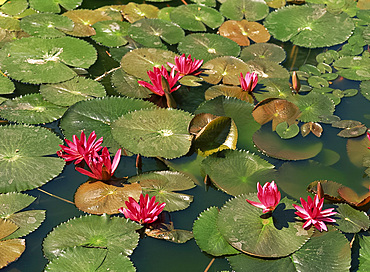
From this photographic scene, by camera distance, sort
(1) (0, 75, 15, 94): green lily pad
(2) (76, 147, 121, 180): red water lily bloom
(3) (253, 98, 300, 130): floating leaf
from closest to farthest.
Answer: (2) (76, 147, 121, 180): red water lily bloom, (3) (253, 98, 300, 130): floating leaf, (1) (0, 75, 15, 94): green lily pad

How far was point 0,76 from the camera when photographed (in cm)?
373

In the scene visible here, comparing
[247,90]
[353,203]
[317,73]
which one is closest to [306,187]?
[353,203]

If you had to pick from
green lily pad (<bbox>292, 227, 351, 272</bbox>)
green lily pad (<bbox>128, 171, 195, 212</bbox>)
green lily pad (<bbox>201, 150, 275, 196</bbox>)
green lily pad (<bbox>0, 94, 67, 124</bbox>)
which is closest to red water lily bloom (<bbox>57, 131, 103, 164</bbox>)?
green lily pad (<bbox>128, 171, 195, 212</bbox>)

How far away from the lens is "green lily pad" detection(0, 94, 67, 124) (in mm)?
3311

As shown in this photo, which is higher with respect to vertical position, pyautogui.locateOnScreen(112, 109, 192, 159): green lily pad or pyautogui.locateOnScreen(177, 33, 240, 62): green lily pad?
pyautogui.locateOnScreen(177, 33, 240, 62): green lily pad

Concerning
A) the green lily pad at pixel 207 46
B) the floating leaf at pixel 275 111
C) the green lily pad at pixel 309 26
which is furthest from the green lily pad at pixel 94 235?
the green lily pad at pixel 309 26

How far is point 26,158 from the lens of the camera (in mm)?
2961

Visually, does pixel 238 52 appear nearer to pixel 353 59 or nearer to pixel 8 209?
pixel 353 59

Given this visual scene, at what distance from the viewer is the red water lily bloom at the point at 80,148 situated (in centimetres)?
293

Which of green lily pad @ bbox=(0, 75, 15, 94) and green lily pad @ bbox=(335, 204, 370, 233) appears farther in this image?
green lily pad @ bbox=(0, 75, 15, 94)

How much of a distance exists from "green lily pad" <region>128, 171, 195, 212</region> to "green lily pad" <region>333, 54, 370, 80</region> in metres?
2.08

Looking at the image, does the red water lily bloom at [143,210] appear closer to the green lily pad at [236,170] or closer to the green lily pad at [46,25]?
the green lily pad at [236,170]

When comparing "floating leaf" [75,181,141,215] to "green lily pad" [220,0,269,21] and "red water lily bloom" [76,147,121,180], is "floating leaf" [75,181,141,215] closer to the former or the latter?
"red water lily bloom" [76,147,121,180]

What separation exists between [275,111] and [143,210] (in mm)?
1523
